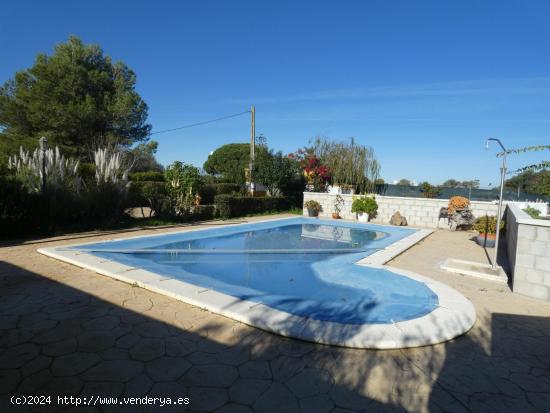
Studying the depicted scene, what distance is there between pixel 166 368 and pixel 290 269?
5.00m

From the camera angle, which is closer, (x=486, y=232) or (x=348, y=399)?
(x=348, y=399)

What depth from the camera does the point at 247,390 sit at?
2506 mm

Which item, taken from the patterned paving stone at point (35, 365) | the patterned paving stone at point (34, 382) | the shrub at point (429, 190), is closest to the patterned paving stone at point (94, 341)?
the patterned paving stone at point (35, 365)

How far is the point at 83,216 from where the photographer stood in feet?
34.0

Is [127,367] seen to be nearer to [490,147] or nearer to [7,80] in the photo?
[490,147]

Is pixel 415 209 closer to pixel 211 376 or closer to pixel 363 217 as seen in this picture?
pixel 363 217

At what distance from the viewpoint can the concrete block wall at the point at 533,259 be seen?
15.6 feet

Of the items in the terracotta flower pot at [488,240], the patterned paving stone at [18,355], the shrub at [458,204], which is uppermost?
the shrub at [458,204]

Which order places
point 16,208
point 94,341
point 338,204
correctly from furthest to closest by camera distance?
1. point 338,204
2. point 16,208
3. point 94,341

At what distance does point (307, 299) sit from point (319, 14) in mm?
10420

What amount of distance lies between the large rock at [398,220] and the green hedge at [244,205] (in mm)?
6292

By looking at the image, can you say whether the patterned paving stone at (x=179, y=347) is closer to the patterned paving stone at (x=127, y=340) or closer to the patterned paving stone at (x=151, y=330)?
the patterned paving stone at (x=151, y=330)

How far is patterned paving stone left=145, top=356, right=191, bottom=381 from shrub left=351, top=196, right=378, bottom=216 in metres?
13.5

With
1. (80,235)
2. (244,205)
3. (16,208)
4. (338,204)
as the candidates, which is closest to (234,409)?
(80,235)
